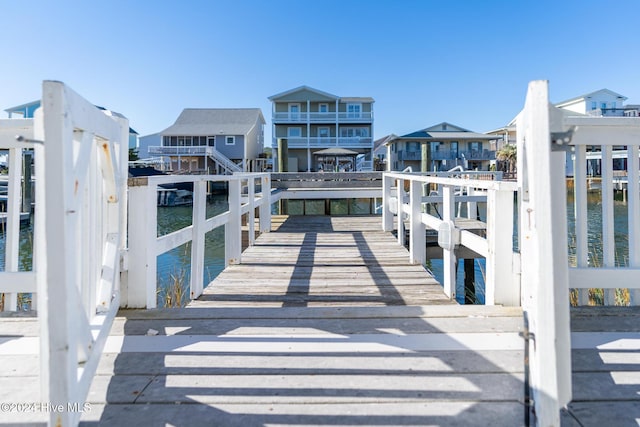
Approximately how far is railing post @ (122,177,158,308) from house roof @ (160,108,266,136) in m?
29.0

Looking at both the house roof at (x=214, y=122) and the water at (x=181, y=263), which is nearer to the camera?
the water at (x=181, y=263)

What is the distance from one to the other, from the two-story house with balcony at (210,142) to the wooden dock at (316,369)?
89.2 ft

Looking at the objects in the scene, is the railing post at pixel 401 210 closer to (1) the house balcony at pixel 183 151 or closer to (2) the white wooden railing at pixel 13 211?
(2) the white wooden railing at pixel 13 211

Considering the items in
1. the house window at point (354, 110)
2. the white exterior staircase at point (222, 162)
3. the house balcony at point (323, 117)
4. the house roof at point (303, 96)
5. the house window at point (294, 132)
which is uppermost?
the house roof at point (303, 96)

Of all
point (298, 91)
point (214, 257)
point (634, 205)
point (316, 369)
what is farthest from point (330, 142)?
point (316, 369)

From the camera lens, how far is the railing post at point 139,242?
2104 mm

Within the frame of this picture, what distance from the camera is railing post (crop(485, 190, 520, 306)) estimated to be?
2150 mm

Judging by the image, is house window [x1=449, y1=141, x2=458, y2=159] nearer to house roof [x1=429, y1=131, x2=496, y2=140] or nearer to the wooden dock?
house roof [x1=429, y1=131, x2=496, y2=140]

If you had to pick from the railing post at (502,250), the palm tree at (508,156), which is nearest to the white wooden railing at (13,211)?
the railing post at (502,250)

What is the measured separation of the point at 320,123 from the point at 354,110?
9.35ft

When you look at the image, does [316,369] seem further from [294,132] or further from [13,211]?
[294,132]

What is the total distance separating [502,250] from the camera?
217cm

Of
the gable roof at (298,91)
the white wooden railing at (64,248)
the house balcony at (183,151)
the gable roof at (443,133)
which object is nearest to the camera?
the white wooden railing at (64,248)

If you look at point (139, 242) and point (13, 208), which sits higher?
point (13, 208)
